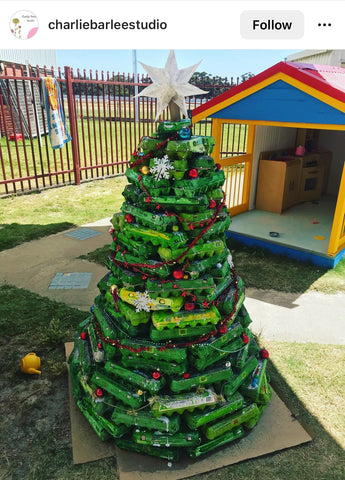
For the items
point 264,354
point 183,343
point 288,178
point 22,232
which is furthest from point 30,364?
point 288,178

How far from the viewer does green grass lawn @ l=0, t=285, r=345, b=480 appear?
3.15m

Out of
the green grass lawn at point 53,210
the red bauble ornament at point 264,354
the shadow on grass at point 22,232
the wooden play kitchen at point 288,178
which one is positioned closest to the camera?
the red bauble ornament at point 264,354

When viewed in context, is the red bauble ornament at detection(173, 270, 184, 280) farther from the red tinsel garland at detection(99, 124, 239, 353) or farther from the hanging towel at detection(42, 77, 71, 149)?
the hanging towel at detection(42, 77, 71, 149)

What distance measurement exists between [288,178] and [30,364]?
7427mm

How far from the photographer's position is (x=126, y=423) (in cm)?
320

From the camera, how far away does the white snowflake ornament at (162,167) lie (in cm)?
305

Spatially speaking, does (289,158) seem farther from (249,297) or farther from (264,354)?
(264,354)

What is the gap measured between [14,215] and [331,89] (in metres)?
7.81

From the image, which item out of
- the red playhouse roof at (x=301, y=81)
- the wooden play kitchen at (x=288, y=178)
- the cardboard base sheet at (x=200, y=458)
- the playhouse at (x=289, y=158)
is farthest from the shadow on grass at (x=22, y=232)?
the cardboard base sheet at (x=200, y=458)

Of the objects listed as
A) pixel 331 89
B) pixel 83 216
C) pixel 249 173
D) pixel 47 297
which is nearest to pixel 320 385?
pixel 47 297

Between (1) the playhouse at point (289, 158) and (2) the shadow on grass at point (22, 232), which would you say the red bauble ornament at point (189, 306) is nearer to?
(1) the playhouse at point (289, 158)

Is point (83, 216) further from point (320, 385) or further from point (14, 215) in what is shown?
point (320, 385)

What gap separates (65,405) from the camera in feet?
12.6

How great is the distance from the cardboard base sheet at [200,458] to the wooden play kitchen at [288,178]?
6.47 metres
